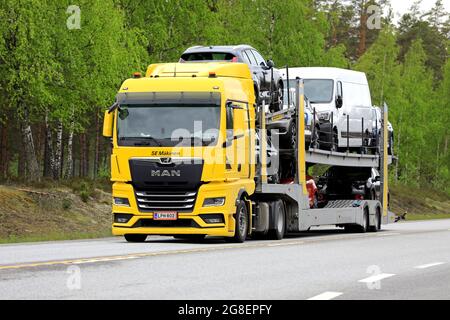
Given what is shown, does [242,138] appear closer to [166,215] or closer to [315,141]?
[166,215]

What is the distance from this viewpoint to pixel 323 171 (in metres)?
28.6

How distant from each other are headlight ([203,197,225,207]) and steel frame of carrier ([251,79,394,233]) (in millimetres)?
1813

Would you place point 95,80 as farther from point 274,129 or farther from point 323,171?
point 274,129

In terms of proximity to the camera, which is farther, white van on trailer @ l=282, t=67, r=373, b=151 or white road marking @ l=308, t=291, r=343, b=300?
white van on trailer @ l=282, t=67, r=373, b=151

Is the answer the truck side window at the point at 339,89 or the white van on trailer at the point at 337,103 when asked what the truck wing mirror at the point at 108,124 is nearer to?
the white van on trailer at the point at 337,103

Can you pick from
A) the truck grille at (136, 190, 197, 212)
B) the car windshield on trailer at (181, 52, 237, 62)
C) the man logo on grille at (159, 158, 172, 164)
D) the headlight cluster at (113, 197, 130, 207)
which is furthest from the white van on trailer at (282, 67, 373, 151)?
the headlight cluster at (113, 197, 130, 207)

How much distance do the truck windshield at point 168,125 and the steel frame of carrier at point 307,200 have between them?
2.36 m

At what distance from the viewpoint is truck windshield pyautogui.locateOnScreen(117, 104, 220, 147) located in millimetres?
19656

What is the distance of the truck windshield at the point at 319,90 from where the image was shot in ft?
89.4

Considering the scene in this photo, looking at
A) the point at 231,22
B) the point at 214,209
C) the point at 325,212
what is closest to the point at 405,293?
the point at 214,209

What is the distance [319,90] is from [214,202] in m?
8.55

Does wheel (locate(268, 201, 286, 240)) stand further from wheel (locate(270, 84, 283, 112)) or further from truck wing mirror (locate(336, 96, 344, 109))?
truck wing mirror (locate(336, 96, 344, 109))

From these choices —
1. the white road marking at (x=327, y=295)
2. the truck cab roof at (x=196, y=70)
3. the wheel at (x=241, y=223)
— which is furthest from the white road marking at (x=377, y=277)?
the truck cab roof at (x=196, y=70)
